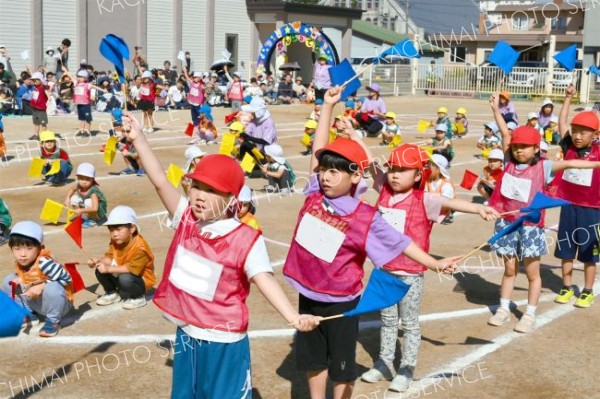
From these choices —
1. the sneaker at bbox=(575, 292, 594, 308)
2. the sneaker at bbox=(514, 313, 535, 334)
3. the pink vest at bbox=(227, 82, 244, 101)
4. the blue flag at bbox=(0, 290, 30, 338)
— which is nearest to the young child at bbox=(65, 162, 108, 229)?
the sneaker at bbox=(514, 313, 535, 334)

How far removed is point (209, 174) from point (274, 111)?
80.1 feet

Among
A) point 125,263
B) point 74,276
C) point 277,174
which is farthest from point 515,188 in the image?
point 277,174

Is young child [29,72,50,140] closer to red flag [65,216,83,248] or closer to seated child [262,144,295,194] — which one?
seated child [262,144,295,194]

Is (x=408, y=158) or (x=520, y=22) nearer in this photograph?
(x=408, y=158)

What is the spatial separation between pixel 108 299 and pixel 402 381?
10.2ft

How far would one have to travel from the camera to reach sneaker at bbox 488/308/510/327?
7.03m

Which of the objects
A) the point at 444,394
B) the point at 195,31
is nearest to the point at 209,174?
the point at 444,394

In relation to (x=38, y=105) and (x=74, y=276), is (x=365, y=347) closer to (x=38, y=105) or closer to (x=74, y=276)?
(x=74, y=276)

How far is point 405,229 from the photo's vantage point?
5.64 metres

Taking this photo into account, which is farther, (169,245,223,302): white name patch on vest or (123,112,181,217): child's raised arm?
(123,112,181,217): child's raised arm

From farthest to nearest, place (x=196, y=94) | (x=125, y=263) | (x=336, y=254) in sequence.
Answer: (x=196, y=94), (x=125, y=263), (x=336, y=254)

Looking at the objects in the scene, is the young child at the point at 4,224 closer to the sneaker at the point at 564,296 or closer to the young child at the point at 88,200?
the young child at the point at 88,200

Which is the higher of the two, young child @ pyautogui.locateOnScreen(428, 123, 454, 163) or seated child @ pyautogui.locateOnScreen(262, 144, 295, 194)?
young child @ pyautogui.locateOnScreen(428, 123, 454, 163)

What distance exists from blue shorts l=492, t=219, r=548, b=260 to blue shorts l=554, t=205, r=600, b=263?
88cm
